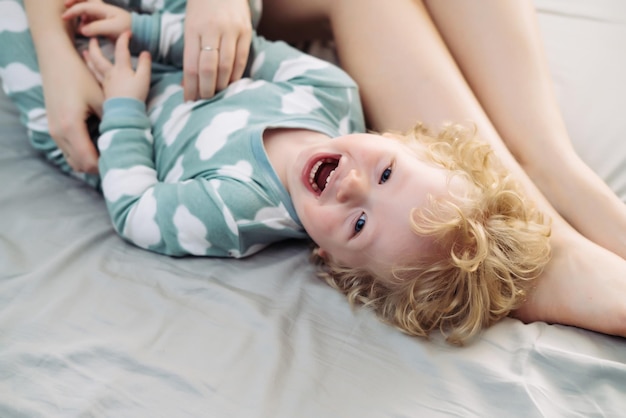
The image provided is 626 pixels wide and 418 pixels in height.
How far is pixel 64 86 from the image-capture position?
0.98 meters

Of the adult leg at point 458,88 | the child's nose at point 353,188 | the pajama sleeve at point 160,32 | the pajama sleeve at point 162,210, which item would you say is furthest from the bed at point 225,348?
the pajama sleeve at point 160,32

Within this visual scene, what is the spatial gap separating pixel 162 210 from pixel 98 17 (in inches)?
16.9

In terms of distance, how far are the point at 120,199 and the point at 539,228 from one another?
615 millimetres

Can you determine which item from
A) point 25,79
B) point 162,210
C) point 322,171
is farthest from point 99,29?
point 322,171

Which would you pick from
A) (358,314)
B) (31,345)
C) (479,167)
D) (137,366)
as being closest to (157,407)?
(137,366)

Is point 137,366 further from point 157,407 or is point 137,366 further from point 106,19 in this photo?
point 106,19

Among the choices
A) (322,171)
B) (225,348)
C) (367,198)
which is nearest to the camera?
(225,348)

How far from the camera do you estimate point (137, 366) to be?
26.5 inches

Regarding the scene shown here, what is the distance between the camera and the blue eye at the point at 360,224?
0.82 metres

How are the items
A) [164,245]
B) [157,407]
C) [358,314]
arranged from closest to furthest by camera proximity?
[157,407] → [358,314] → [164,245]

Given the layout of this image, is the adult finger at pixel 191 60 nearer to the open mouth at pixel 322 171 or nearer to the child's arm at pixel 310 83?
the child's arm at pixel 310 83

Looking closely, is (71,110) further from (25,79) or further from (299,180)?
(299,180)

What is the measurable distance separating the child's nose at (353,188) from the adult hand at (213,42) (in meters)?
0.32

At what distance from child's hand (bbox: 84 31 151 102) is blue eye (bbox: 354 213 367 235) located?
461 mm
